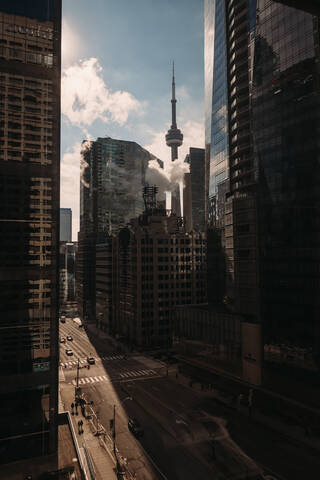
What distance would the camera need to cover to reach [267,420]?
50.6 metres

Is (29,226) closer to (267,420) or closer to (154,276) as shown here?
(267,420)

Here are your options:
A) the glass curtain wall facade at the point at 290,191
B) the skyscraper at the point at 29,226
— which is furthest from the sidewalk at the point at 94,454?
the glass curtain wall facade at the point at 290,191

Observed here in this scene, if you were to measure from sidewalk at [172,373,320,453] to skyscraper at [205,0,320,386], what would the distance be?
8984mm

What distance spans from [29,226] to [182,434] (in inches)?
1247

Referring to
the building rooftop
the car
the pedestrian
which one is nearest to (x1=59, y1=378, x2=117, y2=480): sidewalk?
the building rooftop

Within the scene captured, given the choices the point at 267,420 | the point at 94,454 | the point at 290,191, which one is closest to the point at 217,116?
the point at 290,191

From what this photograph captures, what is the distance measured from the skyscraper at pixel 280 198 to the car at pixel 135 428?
896 inches

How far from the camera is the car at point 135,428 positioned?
45250 mm

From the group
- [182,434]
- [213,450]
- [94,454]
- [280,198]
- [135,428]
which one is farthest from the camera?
[280,198]

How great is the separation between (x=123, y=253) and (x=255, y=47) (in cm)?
6288

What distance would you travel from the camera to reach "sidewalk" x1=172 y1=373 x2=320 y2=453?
44.3 m

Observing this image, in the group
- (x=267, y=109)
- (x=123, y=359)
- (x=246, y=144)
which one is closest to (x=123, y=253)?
(x=123, y=359)

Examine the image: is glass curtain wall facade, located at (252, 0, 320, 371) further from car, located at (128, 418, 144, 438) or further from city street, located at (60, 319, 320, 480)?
car, located at (128, 418, 144, 438)

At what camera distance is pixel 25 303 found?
125 feet
